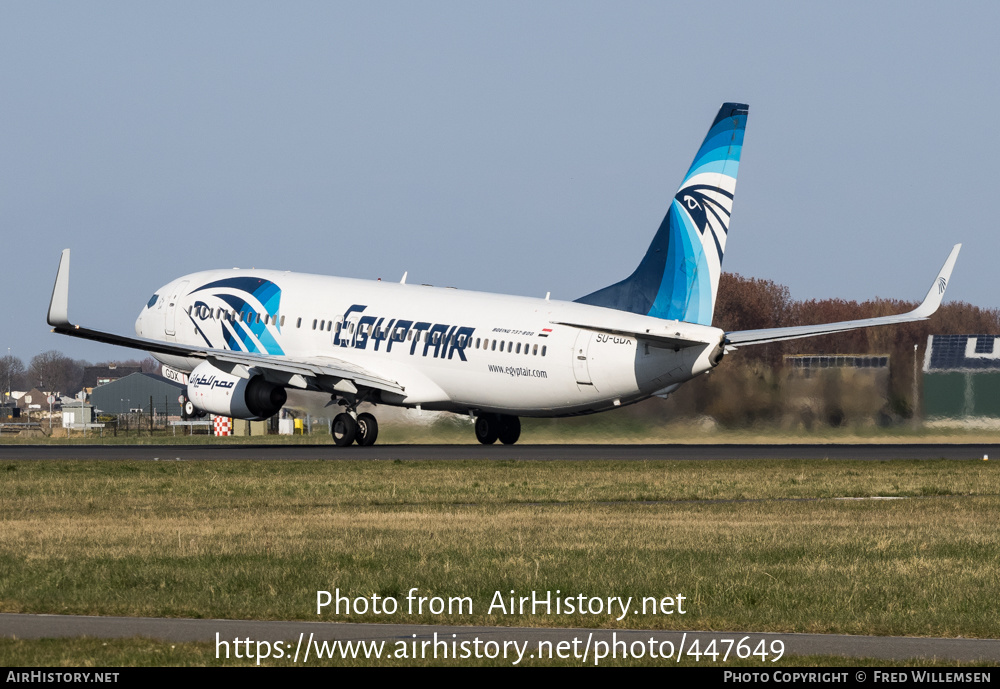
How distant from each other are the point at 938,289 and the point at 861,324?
2834mm

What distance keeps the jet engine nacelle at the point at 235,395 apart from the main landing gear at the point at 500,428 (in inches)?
293

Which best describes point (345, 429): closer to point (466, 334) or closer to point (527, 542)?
point (466, 334)

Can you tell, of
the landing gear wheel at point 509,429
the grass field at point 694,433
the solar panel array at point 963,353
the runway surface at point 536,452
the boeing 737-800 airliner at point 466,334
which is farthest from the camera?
the solar panel array at point 963,353

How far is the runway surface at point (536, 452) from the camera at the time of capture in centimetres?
4334

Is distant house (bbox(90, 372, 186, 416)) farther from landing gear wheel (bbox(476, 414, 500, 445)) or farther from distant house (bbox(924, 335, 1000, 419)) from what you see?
distant house (bbox(924, 335, 1000, 419))

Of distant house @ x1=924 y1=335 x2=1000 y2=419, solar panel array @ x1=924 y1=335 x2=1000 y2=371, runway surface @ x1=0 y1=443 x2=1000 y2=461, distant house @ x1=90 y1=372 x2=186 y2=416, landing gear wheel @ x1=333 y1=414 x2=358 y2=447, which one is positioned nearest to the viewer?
runway surface @ x1=0 y1=443 x2=1000 y2=461

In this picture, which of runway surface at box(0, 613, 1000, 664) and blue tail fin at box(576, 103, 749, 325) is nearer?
runway surface at box(0, 613, 1000, 664)

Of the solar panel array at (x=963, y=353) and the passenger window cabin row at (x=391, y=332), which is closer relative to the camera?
the passenger window cabin row at (x=391, y=332)

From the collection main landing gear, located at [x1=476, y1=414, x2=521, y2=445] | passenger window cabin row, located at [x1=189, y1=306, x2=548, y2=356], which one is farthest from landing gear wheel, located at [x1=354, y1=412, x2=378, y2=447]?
main landing gear, located at [x1=476, y1=414, x2=521, y2=445]

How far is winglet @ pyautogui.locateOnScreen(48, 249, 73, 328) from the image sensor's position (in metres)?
43.4

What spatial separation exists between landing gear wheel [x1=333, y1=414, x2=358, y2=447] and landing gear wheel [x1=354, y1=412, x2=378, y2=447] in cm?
17

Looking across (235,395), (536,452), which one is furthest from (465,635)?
(235,395)

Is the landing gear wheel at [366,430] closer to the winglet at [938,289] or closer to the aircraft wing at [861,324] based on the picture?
the aircraft wing at [861,324]

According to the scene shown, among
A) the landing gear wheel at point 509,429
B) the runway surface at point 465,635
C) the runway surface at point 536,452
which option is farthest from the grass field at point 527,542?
the landing gear wheel at point 509,429
